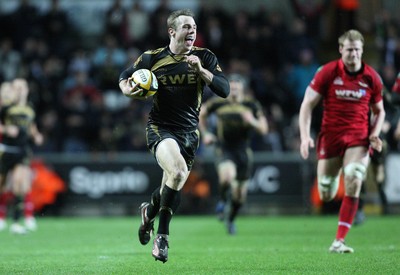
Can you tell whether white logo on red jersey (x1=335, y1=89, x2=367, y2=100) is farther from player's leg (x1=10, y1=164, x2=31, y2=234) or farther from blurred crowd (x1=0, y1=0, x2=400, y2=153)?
blurred crowd (x1=0, y1=0, x2=400, y2=153)

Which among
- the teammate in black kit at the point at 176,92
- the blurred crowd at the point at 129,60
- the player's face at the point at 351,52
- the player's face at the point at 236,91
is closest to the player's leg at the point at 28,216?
the blurred crowd at the point at 129,60

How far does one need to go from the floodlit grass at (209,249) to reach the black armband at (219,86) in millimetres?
1699

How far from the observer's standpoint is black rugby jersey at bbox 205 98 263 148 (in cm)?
1430

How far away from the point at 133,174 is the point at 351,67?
10.2 m

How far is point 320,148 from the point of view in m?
10.2

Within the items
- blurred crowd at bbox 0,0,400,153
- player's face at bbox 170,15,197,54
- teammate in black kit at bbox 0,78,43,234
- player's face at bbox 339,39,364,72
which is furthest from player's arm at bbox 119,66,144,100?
blurred crowd at bbox 0,0,400,153

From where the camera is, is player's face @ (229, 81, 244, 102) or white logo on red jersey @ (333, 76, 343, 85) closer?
white logo on red jersey @ (333, 76, 343, 85)

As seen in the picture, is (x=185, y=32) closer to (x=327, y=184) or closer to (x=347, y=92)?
(x=347, y=92)

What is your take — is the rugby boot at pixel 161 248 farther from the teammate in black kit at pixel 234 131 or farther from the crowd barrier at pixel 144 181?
the crowd barrier at pixel 144 181

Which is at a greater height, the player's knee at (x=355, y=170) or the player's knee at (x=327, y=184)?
the player's knee at (x=355, y=170)

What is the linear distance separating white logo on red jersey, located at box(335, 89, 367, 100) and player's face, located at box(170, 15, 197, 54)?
2.11m

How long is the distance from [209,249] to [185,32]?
319 cm

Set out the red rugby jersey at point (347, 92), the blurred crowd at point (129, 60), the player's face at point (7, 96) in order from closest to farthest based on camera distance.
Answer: the red rugby jersey at point (347, 92) < the player's face at point (7, 96) < the blurred crowd at point (129, 60)

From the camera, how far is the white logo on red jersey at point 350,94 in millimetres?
9836
